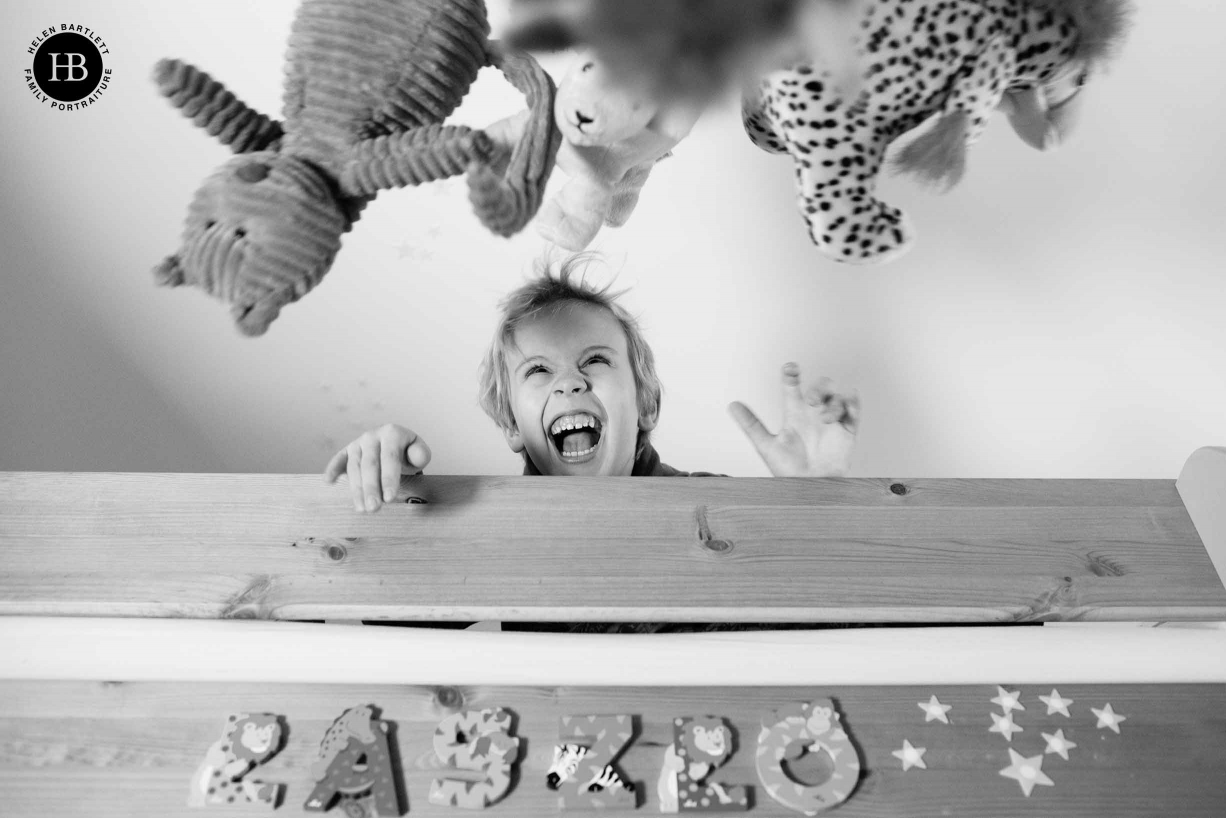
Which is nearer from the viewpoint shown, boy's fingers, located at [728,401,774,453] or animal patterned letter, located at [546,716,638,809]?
animal patterned letter, located at [546,716,638,809]

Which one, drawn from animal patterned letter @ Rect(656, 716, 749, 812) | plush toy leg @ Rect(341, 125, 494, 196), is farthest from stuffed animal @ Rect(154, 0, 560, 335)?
animal patterned letter @ Rect(656, 716, 749, 812)

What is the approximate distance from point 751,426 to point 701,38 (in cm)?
47

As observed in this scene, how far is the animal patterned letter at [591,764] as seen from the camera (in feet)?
1.99

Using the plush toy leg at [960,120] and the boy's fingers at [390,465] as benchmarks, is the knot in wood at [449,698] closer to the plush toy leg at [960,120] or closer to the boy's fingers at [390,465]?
the boy's fingers at [390,465]

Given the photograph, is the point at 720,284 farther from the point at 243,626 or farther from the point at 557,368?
the point at 243,626

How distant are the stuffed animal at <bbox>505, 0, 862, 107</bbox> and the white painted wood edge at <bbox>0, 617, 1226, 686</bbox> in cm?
34

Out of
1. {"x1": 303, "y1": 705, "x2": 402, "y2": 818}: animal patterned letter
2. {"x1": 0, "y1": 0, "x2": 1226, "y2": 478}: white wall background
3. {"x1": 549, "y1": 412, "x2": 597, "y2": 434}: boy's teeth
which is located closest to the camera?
{"x1": 303, "y1": 705, "x2": 402, "y2": 818}: animal patterned letter

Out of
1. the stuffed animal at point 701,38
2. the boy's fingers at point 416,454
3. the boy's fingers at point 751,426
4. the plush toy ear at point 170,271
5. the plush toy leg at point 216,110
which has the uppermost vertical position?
the boy's fingers at point 751,426

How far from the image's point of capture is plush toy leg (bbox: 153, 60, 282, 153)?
22.7 inches

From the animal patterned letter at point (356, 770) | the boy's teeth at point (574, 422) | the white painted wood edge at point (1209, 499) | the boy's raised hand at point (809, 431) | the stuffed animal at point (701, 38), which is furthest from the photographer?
the boy's teeth at point (574, 422)

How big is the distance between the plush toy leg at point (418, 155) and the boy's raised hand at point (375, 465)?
0.20 meters

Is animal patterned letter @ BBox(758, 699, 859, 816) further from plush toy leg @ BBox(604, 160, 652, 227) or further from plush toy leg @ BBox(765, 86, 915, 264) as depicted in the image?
plush toy leg @ BBox(604, 160, 652, 227)

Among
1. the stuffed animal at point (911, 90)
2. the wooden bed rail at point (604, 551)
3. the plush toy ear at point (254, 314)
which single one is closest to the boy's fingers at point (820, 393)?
the wooden bed rail at point (604, 551)

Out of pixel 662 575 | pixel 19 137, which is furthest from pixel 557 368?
pixel 19 137
